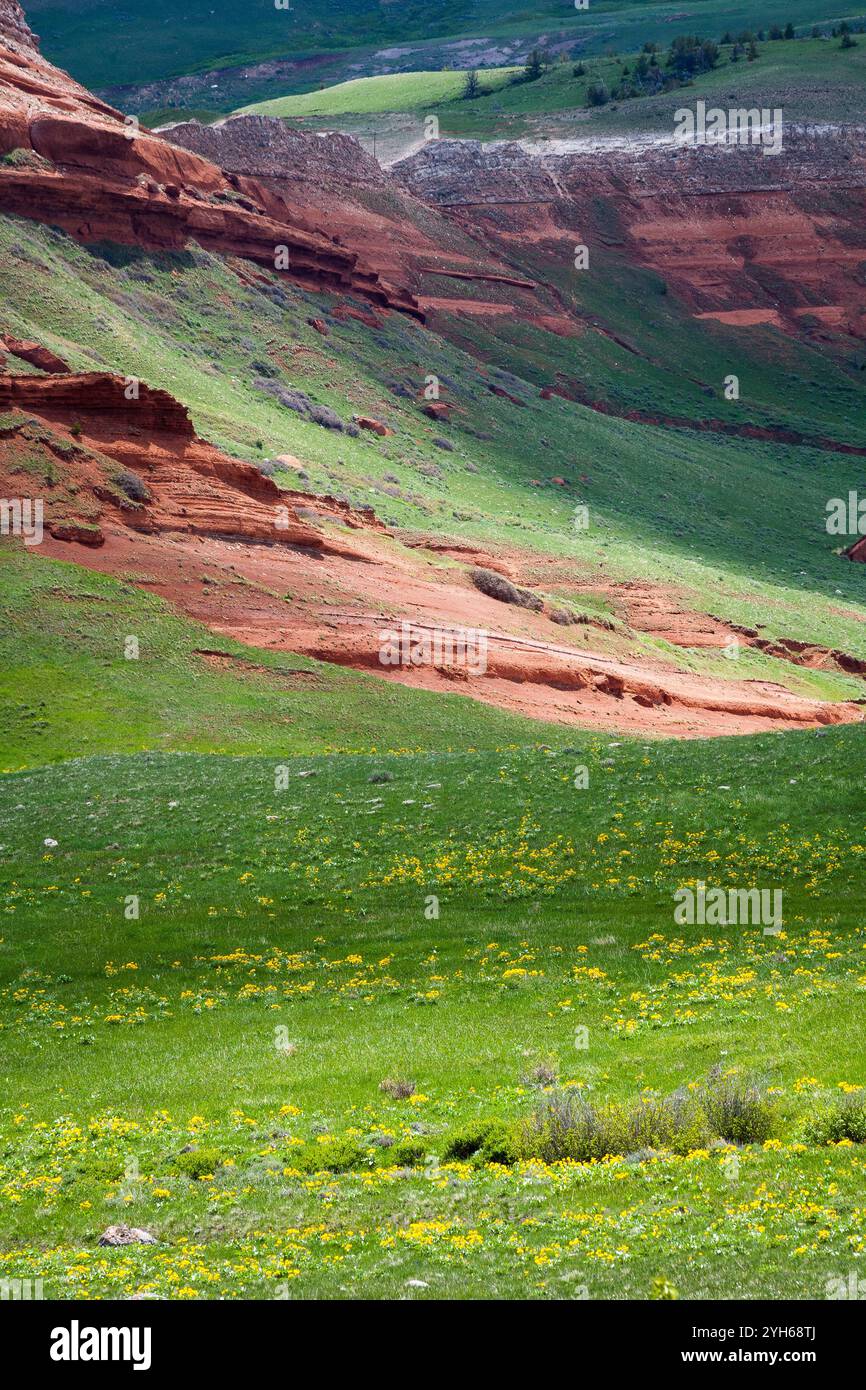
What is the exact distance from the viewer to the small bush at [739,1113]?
1398 cm

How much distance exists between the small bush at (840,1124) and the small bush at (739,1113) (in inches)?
17.3

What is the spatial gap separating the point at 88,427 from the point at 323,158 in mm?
75963

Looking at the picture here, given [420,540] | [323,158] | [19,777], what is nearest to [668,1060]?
[19,777]

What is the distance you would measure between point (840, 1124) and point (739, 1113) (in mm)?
Result: 1051

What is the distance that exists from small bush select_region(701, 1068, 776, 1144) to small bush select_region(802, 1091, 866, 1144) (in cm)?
44

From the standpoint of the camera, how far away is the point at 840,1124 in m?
13.5

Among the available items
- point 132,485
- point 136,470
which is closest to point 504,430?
point 136,470

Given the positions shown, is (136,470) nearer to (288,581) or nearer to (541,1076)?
(288,581)

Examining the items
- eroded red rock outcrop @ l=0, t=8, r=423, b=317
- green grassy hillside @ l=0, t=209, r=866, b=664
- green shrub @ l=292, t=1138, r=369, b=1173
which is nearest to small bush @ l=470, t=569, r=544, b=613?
green grassy hillside @ l=0, t=209, r=866, b=664

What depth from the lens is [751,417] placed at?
11581 cm

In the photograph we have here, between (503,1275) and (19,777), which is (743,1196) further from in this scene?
(19,777)

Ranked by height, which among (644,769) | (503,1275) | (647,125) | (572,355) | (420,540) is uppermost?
(647,125)

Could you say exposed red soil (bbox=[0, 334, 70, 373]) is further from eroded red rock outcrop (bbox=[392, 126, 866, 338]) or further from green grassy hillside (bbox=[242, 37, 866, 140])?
green grassy hillside (bbox=[242, 37, 866, 140])

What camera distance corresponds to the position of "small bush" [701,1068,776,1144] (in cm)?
1398
